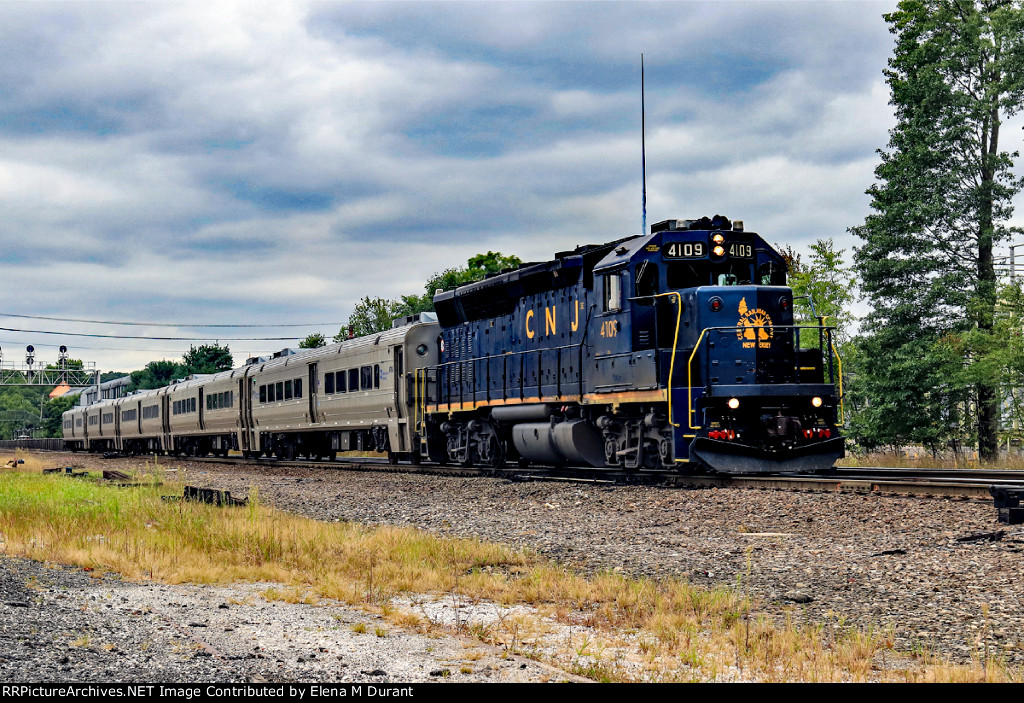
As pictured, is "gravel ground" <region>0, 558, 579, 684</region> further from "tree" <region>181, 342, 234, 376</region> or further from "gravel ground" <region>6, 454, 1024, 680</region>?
"tree" <region>181, 342, 234, 376</region>

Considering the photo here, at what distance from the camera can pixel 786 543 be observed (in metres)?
9.74

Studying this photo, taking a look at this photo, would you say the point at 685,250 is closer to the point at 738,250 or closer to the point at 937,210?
the point at 738,250

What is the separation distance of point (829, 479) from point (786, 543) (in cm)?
426

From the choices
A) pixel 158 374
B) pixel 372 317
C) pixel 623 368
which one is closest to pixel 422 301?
pixel 372 317

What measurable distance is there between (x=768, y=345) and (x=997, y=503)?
585cm

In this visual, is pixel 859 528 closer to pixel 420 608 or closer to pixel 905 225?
pixel 420 608

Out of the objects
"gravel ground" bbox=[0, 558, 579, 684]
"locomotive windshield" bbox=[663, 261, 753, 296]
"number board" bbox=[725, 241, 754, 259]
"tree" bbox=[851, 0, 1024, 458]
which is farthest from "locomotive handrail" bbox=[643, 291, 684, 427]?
"tree" bbox=[851, 0, 1024, 458]

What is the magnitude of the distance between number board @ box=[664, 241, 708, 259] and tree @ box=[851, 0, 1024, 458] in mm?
15897

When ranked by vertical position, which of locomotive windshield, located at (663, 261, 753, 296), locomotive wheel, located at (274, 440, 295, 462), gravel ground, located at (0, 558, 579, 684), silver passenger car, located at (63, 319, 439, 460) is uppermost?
locomotive windshield, located at (663, 261, 753, 296)

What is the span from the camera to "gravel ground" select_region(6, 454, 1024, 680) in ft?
22.4

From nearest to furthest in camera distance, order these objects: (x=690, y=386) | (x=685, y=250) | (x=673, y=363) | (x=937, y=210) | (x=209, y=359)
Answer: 1. (x=690, y=386)
2. (x=673, y=363)
3. (x=685, y=250)
4. (x=937, y=210)
5. (x=209, y=359)
